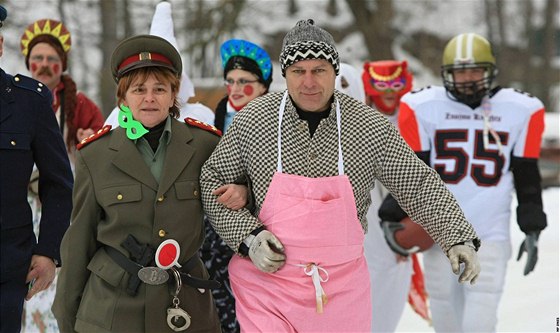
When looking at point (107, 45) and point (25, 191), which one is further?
point (107, 45)

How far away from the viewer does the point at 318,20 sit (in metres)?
25.5

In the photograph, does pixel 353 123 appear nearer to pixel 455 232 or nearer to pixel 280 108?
pixel 280 108

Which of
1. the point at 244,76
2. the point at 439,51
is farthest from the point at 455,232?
the point at 439,51

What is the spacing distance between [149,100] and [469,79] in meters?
2.51

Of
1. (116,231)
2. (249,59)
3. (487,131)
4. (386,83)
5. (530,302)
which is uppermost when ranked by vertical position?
(249,59)

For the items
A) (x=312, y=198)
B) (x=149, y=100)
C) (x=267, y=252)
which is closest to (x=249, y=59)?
(x=149, y=100)

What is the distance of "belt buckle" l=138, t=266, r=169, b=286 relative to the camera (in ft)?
11.5

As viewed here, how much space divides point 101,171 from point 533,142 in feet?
9.35

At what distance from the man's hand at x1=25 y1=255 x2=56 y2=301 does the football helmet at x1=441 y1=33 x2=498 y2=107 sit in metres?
2.79

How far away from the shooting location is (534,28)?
83.5 feet

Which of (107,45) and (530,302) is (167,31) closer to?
(530,302)

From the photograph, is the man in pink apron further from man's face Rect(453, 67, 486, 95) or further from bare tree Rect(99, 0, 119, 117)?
bare tree Rect(99, 0, 119, 117)

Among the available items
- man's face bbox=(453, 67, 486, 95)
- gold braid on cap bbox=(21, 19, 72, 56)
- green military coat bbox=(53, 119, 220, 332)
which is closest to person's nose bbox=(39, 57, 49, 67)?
gold braid on cap bbox=(21, 19, 72, 56)

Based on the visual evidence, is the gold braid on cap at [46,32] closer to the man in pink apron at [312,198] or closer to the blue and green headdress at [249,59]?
the blue and green headdress at [249,59]
